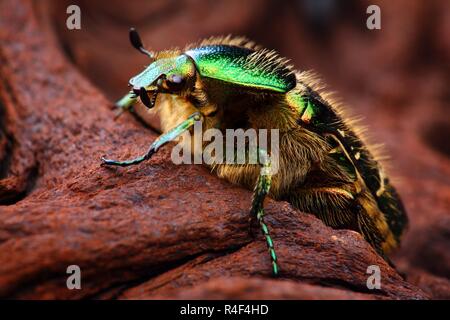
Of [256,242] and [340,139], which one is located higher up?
[340,139]

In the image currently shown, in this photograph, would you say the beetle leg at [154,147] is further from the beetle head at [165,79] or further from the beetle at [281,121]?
the beetle head at [165,79]

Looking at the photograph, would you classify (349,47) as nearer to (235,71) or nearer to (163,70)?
(235,71)

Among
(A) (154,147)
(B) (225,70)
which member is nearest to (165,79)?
(B) (225,70)

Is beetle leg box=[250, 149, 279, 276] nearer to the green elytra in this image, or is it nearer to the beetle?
the beetle
